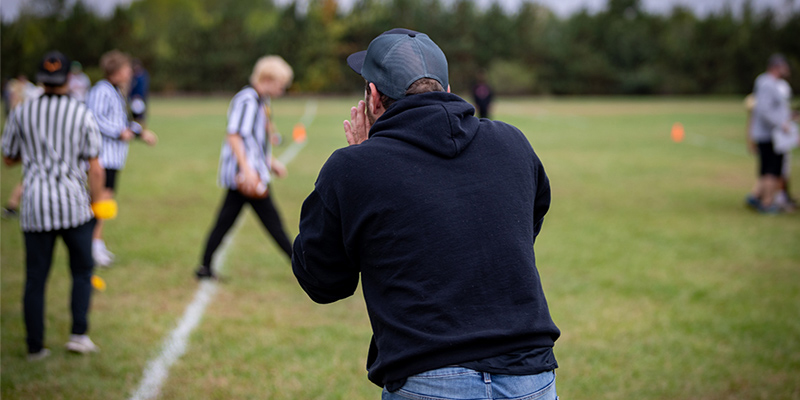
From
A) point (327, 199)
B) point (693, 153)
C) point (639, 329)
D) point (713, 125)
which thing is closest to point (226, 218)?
point (639, 329)

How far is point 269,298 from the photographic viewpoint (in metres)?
6.09

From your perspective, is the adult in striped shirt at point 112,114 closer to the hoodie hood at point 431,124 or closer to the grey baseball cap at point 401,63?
the grey baseball cap at point 401,63

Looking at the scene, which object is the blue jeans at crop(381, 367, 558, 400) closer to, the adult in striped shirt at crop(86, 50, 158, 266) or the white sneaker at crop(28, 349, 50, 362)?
the white sneaker at crop(28, 349, 50, 362)

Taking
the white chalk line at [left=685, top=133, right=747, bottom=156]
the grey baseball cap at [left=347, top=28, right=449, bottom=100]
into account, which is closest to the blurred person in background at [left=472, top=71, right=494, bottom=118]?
the white chalk line at [left=685, top=133, right=747, bottom=156]

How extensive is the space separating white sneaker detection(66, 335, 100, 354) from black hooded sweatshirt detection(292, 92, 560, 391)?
11.3ft

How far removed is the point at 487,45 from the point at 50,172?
6676 cm

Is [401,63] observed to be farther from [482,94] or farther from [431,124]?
[482,94]

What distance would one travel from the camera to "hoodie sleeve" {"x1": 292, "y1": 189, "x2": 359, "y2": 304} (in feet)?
6.27

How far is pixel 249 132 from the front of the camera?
19.6 ft

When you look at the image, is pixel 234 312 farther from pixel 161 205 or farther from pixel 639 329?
pixel 161 205

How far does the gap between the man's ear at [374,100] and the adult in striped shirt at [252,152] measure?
3986 millimetres

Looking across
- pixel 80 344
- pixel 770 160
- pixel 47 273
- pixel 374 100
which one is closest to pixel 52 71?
pixel 47 273

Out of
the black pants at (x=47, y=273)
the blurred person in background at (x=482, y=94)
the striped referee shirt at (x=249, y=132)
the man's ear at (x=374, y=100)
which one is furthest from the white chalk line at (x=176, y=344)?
the blurred person in background at (x=482, y=94)

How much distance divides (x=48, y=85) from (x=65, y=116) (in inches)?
9.9
